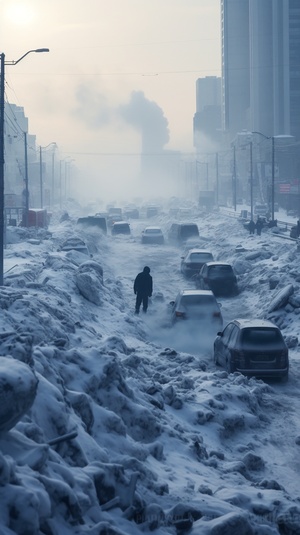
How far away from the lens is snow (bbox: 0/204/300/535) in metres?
8.09

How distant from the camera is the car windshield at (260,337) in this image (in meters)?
18.4

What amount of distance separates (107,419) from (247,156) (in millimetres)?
171554

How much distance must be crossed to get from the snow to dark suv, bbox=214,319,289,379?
408mm

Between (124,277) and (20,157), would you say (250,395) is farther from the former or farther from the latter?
(20,157)

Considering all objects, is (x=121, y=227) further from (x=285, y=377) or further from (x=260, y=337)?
(x=285, y=377)

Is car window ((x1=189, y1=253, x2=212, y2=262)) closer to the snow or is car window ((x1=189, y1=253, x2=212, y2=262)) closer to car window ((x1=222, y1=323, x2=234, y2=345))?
the snow

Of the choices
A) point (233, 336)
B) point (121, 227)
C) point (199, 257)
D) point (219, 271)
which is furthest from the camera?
point (121, 227)

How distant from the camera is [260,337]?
18422 mm

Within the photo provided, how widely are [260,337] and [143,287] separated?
31.7ft

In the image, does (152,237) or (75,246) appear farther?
(152,237)

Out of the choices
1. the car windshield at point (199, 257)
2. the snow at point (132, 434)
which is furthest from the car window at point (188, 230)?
the snow at point (132, 434)

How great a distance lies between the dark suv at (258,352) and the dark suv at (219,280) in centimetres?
1346

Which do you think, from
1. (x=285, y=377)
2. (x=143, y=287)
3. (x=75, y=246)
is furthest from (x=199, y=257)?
(x=285, y=377)

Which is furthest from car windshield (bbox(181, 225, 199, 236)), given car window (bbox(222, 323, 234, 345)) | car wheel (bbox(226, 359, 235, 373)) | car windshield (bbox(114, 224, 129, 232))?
car wheel (bbox(226, 359, 235, 373))
